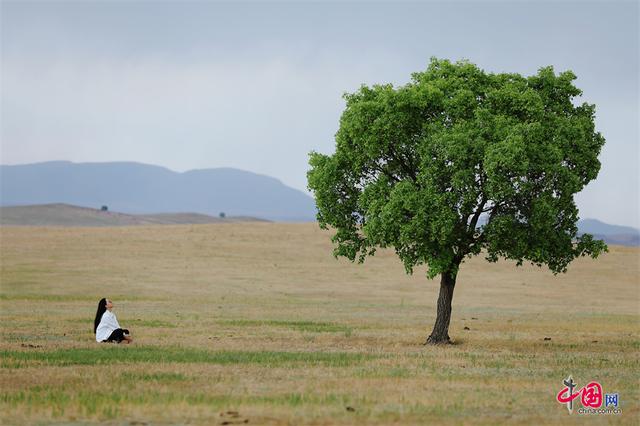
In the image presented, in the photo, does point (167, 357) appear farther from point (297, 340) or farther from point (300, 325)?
point (300, 325)

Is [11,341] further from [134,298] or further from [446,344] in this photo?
[134,298]

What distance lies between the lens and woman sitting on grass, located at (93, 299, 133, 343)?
114 feet

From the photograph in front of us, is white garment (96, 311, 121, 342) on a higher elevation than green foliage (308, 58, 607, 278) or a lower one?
lower

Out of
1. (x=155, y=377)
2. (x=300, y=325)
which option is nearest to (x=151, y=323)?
(x=300, y=325)

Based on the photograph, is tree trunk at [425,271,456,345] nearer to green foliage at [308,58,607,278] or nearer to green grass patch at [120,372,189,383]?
green foliage at [308,58,607,278]

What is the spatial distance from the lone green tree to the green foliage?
0.17 ft

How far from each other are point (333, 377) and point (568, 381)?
6563 millimetres

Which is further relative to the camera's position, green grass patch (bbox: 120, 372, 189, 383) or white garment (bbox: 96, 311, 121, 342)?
white garment (bbox: 96, 311, 121, 342)

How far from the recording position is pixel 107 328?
35062 millimetres

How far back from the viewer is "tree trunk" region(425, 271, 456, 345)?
38.6 metres
